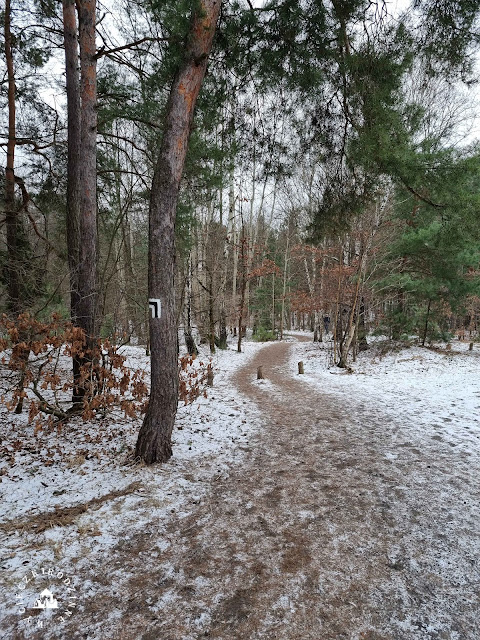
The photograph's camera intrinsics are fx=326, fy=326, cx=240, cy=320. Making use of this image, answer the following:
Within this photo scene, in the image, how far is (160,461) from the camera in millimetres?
4062

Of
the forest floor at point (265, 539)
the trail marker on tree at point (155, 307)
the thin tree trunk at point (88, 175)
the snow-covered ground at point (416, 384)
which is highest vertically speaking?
the thin tree trunk at point (88, 175)

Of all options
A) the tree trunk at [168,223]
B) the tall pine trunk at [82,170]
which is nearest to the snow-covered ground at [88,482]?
the tree trunk at [168,223]

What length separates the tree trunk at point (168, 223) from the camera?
360cm

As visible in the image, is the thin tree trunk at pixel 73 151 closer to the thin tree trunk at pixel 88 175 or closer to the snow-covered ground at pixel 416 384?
the thin tree trunk at pixel 88 175

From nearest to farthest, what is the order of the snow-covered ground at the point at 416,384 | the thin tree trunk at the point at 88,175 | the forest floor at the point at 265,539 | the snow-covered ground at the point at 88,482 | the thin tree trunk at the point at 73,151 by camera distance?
1. the forest floor at the point at 265,539
2. the snow-covered ground at the point at 88,482
3. the thin tree trunk at the point at 88,175
4. the thin tree trunk at the point at 73,151
5. the snow-covered ground at the point at 416,384

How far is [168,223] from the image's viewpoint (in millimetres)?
3727

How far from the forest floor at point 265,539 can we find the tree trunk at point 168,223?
68 centimetres

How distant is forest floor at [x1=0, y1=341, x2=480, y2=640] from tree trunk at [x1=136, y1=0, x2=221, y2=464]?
684 millimetres

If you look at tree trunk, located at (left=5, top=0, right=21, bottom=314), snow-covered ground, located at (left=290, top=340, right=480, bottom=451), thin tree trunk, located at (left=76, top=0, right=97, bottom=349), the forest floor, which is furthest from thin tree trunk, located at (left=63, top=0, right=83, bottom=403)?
snow-covered ground, located at (left=290, top=340, right=480, bottom=451)

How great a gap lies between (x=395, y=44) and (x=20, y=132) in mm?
7610

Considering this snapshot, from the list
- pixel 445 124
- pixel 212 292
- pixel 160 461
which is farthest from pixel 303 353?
pixel 160 461

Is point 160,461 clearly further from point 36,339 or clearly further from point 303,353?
point 303,353

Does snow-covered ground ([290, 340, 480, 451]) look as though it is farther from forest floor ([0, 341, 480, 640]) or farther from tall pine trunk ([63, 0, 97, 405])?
tall pine trunk ([63, 0, 97, 405])

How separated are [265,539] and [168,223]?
10.8 ft
